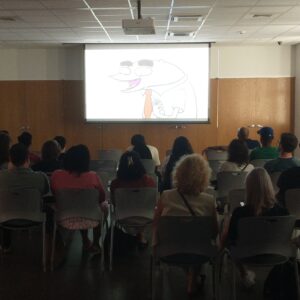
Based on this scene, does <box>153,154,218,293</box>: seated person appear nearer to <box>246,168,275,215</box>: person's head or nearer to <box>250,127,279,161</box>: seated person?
<box>246,168,275,215</box>: person's head

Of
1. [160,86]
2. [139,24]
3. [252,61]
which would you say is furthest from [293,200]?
[252,61]

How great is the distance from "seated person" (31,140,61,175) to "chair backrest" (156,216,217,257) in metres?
2.42

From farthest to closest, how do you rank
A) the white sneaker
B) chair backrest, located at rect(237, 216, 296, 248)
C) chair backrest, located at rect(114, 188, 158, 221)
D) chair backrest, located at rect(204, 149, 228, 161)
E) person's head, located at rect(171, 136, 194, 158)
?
chair backrest, located at rect(204, 149, 228, 161)
person's head, located at rect(171, 136, 194, 158)
chair backrest, located at rect(114, 188, 158, 221)
the white sneaker
chair backrest, located at rect(237, 216, 296, 248)

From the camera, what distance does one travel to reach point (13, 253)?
464 centimetres

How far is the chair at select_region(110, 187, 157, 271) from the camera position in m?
4.12

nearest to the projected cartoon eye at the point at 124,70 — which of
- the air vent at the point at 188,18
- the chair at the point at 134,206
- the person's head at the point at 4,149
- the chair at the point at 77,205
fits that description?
the air vent at the point at 188,18

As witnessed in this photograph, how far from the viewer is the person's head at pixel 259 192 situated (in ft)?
10.1

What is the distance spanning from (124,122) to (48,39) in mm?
2593

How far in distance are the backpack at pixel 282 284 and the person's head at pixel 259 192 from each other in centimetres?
61

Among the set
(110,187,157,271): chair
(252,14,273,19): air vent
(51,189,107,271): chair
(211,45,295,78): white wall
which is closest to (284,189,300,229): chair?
(110,187,157,271): chair

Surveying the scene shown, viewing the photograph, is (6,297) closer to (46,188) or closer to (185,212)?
(46,188)

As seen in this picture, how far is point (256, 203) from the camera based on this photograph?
308 cm

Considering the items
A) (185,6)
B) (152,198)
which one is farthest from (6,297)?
(185,6)

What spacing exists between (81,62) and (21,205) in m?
7.01
